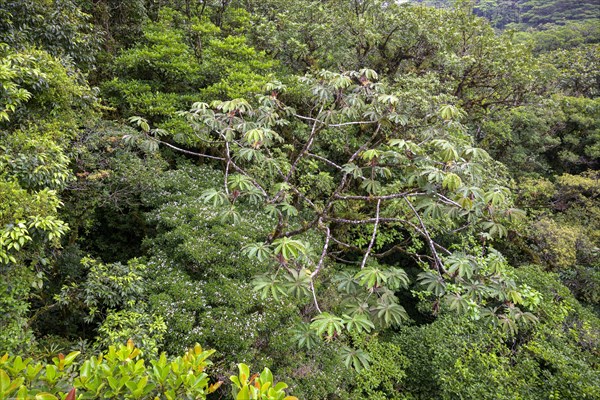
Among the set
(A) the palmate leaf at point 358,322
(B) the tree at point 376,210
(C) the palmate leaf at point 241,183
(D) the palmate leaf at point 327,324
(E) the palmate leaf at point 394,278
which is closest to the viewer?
(D) the palmate leaf at point 327,324

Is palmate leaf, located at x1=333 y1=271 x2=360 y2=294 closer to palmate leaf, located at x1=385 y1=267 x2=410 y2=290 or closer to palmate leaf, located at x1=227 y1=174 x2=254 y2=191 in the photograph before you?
palmate leaf, located at x1=385 y1=267 x2=410 y2=290

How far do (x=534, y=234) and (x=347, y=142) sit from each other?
18.9 ft

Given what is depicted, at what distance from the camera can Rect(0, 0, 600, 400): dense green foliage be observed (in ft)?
9.18

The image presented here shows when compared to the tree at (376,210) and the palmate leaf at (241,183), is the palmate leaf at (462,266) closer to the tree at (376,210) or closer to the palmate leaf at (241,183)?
the tree at (376,210)

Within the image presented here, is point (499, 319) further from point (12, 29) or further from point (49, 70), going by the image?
point (12, 29)

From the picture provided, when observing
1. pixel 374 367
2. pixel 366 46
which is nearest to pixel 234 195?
pixel 374 367

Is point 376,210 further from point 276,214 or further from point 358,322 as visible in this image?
point 358,322

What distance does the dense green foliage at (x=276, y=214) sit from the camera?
2799 millimetres

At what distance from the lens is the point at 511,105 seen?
1142cm

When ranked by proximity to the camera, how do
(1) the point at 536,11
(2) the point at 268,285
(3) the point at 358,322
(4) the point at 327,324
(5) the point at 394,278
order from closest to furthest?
(4) the point at 327,324 < (3) the point at 358,322 < (2) the point at 268,285 < (5) the point at 394,278 < (1) the point at 536,11

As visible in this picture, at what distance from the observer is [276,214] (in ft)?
12.3

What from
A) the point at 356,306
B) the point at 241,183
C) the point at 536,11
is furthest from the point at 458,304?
the point at 536,11

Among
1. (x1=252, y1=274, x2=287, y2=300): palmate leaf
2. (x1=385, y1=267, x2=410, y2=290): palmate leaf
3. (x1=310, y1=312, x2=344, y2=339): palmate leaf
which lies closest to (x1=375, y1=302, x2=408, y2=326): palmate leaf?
(x1=385, y1=267, x2=410, y2=290): palmate leaf

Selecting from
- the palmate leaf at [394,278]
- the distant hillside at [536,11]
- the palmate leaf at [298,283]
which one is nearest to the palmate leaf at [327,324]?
the palmate leaf at [298,283]
